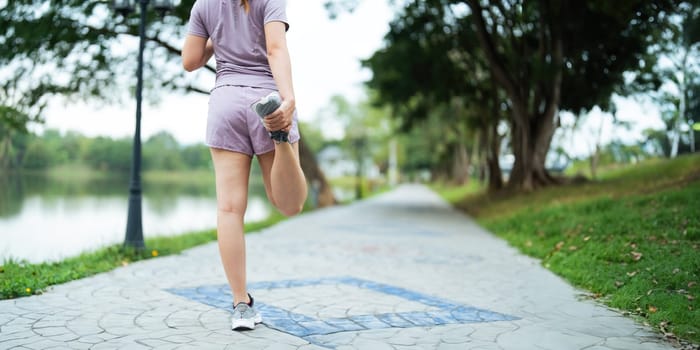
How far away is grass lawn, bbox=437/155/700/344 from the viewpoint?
4.00 metres

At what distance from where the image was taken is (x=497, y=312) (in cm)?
399

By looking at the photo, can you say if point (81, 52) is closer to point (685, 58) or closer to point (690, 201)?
point (690, 201)

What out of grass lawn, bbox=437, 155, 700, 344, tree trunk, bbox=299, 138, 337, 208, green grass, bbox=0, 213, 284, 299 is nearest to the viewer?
grass lawn, bbox=437, 155, 700, 344

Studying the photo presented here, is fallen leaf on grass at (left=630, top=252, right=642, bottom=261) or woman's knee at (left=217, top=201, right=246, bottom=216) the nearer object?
woman's knee at (left=217, top=201, right=246, bottom=216)

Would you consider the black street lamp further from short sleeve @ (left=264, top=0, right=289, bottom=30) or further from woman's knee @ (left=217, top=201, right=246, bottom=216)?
short sleeve @ (left=264, top=0, right=289, bottom=30)

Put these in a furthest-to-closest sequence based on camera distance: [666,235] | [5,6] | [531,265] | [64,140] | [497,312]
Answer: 1. [64,140]
2. [5,6]
3. [531,265]
4. [666,235]
5. [497,312]

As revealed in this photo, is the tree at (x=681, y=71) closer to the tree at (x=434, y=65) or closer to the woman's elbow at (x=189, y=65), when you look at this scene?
the tree at (x=434, y=65)

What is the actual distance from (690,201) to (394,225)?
5858 mm

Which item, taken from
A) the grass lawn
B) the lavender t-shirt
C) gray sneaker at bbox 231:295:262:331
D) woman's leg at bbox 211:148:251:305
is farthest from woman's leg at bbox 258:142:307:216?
the grass lawn

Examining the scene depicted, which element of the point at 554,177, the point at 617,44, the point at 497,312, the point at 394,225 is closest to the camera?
the point at 497,312

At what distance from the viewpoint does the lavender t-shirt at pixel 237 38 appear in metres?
3.04

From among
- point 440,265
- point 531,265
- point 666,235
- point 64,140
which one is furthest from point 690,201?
point 64,140

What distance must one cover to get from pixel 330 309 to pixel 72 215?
10794 mm

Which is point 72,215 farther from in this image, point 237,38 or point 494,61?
→ point 237,38
